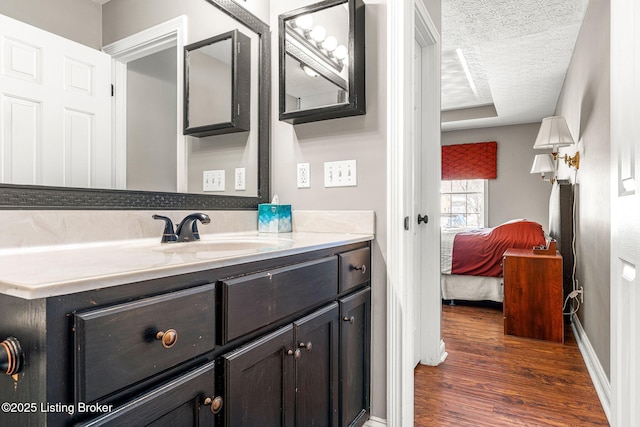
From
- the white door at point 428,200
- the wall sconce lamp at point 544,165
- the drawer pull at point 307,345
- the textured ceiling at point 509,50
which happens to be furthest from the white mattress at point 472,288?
the drawer pull at point 307,345

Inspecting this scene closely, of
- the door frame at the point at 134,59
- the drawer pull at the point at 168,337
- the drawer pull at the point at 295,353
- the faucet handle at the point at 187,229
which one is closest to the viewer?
the drawer pull at the point at 168,337

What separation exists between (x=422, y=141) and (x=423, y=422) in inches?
63.4

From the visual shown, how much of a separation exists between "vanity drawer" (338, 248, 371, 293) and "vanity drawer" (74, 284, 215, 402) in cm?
63

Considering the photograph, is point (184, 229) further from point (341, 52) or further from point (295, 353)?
point (341, 52)

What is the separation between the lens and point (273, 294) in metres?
1.00

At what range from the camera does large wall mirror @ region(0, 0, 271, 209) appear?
100 centimetres

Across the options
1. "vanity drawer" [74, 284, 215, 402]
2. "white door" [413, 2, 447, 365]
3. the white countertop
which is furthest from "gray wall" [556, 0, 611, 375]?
"vanity drawer" [74, 284, 215, 402]

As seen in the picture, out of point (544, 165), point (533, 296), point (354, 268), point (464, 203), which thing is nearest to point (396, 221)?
point (354, 268)

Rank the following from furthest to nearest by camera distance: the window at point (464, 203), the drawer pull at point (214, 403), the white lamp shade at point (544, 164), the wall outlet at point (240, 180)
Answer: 1. the window at point (464, 203)
2. the white lamp shade at point (544, 164)
3. the wall outlet at point (240, 180)
4. the drawer pull at point (214, 403)

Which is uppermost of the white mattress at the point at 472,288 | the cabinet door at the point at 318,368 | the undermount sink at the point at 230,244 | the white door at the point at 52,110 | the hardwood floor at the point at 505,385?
the white door at the point at 52,110

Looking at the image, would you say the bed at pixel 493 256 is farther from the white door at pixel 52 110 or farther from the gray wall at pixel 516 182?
the white door at pixel 52 110

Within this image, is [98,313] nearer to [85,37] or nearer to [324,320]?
[324,320]

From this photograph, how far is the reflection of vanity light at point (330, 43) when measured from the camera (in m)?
1.68

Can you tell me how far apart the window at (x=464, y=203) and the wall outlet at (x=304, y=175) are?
18.4 feet
